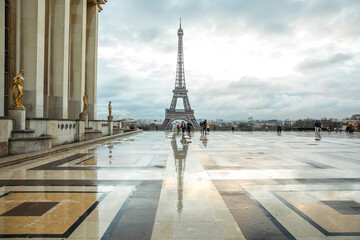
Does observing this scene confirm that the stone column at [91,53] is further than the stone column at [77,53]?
Yes

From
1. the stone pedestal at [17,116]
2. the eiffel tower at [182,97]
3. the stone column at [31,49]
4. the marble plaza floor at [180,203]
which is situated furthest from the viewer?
the eiffel tower at [182,97]

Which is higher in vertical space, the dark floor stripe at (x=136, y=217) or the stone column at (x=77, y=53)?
the stone column at (x=77, y=53)

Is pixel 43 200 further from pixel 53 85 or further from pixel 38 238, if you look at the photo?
pixel 53 85

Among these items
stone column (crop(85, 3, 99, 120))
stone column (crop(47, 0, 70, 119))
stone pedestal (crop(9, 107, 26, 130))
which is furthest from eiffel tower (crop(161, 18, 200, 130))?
stone pedestal (crop(9, 107, 26, 130))

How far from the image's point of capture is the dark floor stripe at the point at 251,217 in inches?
158

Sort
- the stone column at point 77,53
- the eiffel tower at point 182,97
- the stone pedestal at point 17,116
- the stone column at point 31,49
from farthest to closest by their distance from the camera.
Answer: the eiffel tower at point 182,97, the stone column at point 77,53, the stone column at point 31,49, the stone pedestal at point 17,116

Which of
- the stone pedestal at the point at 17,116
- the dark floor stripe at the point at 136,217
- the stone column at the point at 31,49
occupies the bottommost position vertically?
the dark floor stripe at the point at 136,217

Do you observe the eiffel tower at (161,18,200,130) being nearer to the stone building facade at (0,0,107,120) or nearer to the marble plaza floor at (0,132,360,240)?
the stone building facade at (0,0,107,120)

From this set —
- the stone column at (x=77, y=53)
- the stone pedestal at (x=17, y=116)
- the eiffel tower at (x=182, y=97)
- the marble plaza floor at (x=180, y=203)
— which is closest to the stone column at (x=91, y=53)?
the stone column at (x=77, y=53)

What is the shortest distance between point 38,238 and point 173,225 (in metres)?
2.09

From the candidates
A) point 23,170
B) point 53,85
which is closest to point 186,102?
point 53,85

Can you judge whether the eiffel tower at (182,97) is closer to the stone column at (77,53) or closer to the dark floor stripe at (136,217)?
the stone column at (77,53)

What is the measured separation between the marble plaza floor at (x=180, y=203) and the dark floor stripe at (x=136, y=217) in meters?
0.02

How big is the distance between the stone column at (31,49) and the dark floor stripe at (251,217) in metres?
17.6
